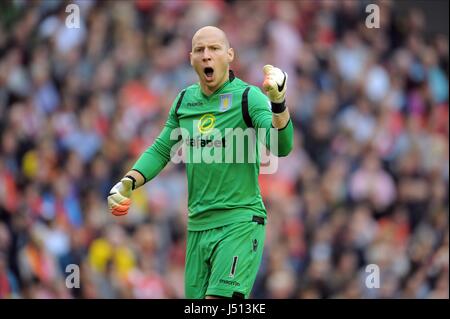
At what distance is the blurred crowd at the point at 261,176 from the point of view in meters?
15.3

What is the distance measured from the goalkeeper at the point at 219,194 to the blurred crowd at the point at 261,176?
19.3 feet

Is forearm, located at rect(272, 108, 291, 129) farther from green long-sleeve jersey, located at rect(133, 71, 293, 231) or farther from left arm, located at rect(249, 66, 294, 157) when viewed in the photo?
green long-sleeve jersey, located at rect(133, 71, 293, 231)

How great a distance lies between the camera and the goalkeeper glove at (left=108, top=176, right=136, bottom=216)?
8.86 metres

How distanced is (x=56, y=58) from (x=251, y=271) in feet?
30.8

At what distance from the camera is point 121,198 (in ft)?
29.1

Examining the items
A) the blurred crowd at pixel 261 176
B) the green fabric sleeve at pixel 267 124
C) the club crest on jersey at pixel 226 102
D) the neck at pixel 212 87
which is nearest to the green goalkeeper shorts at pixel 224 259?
the green fabric sleeve at pixel 267 124

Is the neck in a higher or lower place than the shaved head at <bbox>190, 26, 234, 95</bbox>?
lower

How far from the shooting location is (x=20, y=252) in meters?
15.0

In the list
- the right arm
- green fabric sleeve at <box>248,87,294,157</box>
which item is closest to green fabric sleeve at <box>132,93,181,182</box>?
the right arm

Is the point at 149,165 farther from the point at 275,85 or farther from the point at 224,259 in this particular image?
the point at 275,85

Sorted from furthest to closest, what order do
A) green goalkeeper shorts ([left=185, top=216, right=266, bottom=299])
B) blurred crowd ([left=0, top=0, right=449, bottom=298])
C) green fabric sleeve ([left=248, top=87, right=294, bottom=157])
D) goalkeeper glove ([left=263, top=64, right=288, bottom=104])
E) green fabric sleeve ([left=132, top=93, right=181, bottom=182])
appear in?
blurred crowd ([left=0, top=0, right=449, bottom=298]) → green fabric sleeve ([left=132, top=93, right=181, bottom=182]) → green goalkeeper shorts ([left=185, top=216, right=266, bottom=299]) → green fabric sleeve ([left=248, top=87, right=294, bottom=157]) → goalkeeper glove ([left=263, top=64, right=288, bottom=104])

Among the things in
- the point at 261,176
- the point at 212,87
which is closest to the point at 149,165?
the point at 212,87

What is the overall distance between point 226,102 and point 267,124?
1.80 ft
